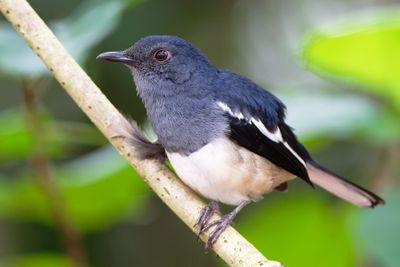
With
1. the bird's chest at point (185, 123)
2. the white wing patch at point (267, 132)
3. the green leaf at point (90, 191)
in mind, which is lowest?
the green leaf at point (90, 191)

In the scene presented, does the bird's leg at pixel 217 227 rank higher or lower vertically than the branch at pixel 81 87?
lower

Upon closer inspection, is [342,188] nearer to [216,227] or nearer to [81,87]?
[216,227]

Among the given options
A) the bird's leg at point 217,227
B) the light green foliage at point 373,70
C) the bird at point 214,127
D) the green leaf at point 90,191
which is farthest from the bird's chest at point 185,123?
the light green foliage at point 373,70

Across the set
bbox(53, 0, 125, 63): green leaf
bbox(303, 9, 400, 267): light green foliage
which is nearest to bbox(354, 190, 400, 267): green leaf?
bbox(303, 9, 400, 267): light green foliage

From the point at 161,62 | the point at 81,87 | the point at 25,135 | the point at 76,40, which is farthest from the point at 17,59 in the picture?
the point at 161,62

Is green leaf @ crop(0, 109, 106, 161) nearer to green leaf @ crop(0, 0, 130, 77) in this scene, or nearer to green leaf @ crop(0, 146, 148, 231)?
green leaf @ crop(0, 146, 148, 231)

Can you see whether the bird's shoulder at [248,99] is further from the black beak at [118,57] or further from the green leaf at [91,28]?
the green leaf at [91,28]
